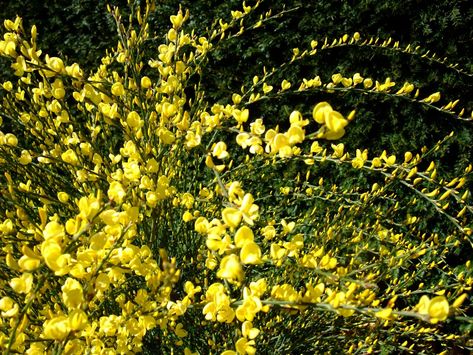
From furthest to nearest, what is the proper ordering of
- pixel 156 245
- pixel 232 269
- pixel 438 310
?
pixel 156 245 < pixel 232 269 < pixel 438 310

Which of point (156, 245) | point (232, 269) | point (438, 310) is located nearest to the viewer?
point (438, 310)

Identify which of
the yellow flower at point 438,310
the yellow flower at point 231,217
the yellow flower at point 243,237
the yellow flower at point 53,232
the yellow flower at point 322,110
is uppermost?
the yellow flower at point 322,110

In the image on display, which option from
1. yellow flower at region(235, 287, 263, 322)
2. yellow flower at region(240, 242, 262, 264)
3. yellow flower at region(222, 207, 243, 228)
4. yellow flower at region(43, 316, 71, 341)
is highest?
yellow flower at region(222, 207, 243, 228)

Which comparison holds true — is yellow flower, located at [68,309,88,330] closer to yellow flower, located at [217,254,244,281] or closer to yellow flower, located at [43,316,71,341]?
yellow flower, located at [43,316,71,341]

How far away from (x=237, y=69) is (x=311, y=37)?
1.78 feet

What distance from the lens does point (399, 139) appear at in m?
2.75

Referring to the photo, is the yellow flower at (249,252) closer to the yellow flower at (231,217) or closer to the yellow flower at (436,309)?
the yellow flower at (231,217)

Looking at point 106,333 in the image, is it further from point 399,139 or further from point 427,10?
point 427,10

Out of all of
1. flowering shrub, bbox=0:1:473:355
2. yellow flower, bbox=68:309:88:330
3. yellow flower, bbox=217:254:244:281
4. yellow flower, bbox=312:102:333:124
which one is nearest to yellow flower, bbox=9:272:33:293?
flowering shrub, bbox=0:1:473:355

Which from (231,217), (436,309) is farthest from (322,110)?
(436,309)

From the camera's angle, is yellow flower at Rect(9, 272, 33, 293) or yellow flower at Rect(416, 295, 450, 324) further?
yellow flower at Rect(9, 272, 33, 293)

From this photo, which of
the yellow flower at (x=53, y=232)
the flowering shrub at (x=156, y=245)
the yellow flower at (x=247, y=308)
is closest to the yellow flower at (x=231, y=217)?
the flowering shrub at (x=156, y=245)

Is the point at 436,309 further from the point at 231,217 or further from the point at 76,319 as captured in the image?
the point at 76,319

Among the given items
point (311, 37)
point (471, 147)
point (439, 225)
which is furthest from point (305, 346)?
point (311, 37)
